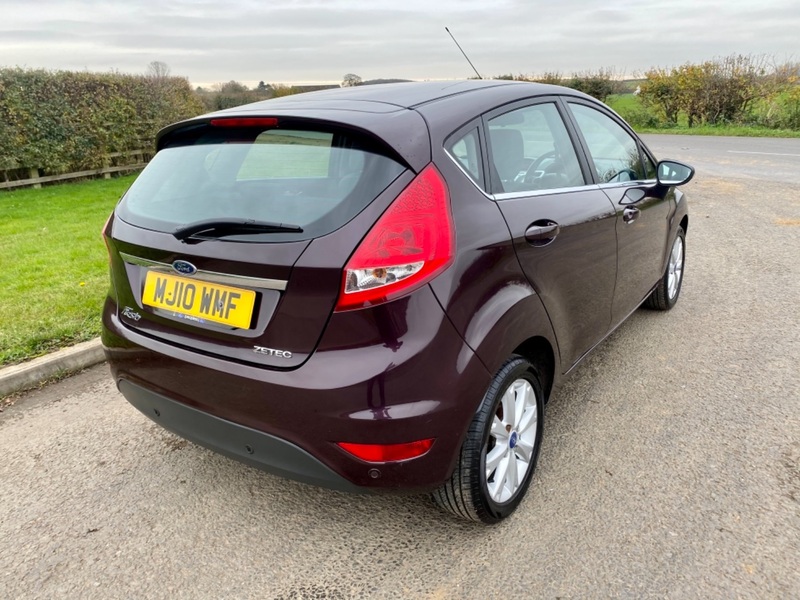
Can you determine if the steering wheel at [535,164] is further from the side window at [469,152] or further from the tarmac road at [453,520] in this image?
the tarmac road at [453,520]

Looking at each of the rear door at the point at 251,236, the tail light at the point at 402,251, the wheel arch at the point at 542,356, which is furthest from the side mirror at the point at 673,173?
the rear door at the point at 251,236

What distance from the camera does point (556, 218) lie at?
98.0 inches

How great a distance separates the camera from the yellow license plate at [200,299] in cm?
196

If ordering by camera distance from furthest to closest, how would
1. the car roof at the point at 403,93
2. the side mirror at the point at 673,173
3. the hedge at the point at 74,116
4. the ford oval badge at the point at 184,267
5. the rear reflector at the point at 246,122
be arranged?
1. the hedge at the point at 74,116
2. the side mirror at the point at 673,173
3. the car roof at the point at 403,93
4. the rear reflector at the point at 246,122
5. the ford oval badge at the point at 184,267

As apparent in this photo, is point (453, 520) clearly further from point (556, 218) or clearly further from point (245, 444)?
point (556, 218)

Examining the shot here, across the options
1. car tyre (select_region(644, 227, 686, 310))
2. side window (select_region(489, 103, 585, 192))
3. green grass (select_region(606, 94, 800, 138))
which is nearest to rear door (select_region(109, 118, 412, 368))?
side window (select_region(489, 103, 585, 192))

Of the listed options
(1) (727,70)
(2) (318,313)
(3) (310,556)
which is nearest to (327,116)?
(2) (318,313)

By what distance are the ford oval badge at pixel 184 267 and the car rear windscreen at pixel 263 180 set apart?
0.45 ft

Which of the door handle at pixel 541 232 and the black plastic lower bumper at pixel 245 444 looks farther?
the door handle at pixel 541 232

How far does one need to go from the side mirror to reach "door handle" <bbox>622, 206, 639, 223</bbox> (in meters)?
0.48

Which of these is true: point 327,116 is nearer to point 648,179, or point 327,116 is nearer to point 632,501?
point 632,501

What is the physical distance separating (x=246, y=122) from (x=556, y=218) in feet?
4.29

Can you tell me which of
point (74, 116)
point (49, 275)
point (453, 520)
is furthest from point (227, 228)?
point (74, 116)

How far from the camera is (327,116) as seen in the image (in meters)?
2.08
